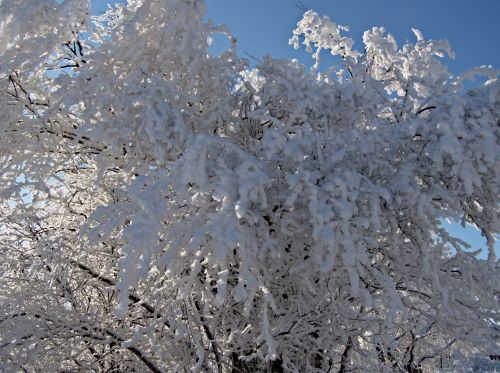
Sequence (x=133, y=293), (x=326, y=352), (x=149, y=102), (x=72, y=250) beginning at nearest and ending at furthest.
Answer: (x=149, y=102) < (x=326, y=352) < (x=72, y=250) < (x=133, y=293)

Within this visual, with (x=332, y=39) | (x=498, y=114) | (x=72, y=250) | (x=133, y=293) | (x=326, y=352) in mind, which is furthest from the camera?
(x=332, y=39)

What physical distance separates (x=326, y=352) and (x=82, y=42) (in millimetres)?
4927

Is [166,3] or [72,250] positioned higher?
[166,3]

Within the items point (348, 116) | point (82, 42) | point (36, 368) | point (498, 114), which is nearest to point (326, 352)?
point (348, 116)

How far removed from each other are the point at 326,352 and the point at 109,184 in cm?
346

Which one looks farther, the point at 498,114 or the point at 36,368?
the point at 36,368

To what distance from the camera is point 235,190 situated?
10.1ft

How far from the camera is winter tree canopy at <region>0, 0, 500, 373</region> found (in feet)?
10.7

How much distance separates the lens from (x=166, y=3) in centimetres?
479

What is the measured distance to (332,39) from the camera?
677 cm

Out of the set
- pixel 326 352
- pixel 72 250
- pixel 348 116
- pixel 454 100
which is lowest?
pixel 326 352

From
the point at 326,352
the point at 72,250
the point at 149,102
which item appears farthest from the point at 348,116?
the point at 72,250

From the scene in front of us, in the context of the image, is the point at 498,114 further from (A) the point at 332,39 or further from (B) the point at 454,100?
(A) the point at 332,39

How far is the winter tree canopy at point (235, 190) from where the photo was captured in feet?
10.7
